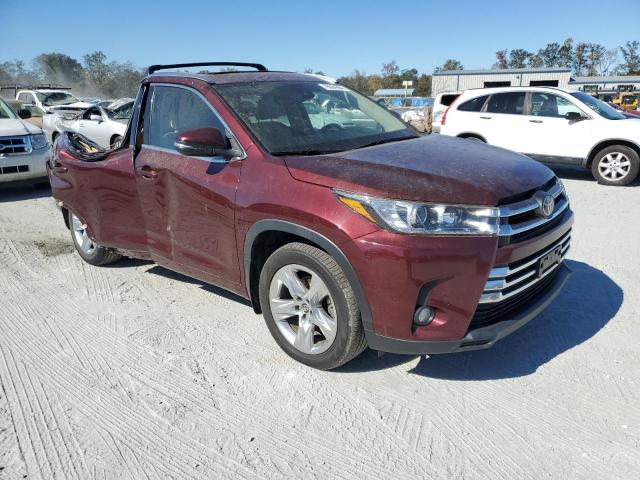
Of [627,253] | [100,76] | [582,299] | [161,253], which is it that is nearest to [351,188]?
[161,253]

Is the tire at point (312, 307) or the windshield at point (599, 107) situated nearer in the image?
the tire at point (312, 307)

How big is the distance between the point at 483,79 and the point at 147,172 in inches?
2244

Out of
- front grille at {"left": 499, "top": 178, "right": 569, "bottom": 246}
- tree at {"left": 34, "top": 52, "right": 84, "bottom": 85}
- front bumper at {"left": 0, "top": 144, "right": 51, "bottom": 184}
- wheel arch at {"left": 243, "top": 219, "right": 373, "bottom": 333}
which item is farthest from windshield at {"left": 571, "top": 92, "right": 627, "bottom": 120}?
tree at {"left": 34, "top": 52, "right": 84, "bottom": 85}

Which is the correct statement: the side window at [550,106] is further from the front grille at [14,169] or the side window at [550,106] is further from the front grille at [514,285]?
the front grille at [14,169]

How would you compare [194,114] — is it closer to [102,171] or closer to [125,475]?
[102,171]

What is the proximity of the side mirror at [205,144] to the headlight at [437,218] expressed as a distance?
3.83 feet

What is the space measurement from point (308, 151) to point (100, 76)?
71556 mm

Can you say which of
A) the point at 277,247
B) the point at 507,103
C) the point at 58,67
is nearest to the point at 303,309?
the point at 277,247

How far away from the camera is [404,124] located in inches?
166

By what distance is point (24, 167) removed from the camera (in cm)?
862

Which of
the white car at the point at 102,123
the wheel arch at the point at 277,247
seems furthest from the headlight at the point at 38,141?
the wheel arch at the point at 277,247

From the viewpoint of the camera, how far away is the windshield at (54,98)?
19688mm

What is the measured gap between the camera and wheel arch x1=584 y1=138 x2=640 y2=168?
8797mm

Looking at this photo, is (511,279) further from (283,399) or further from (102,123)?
(102,123)
